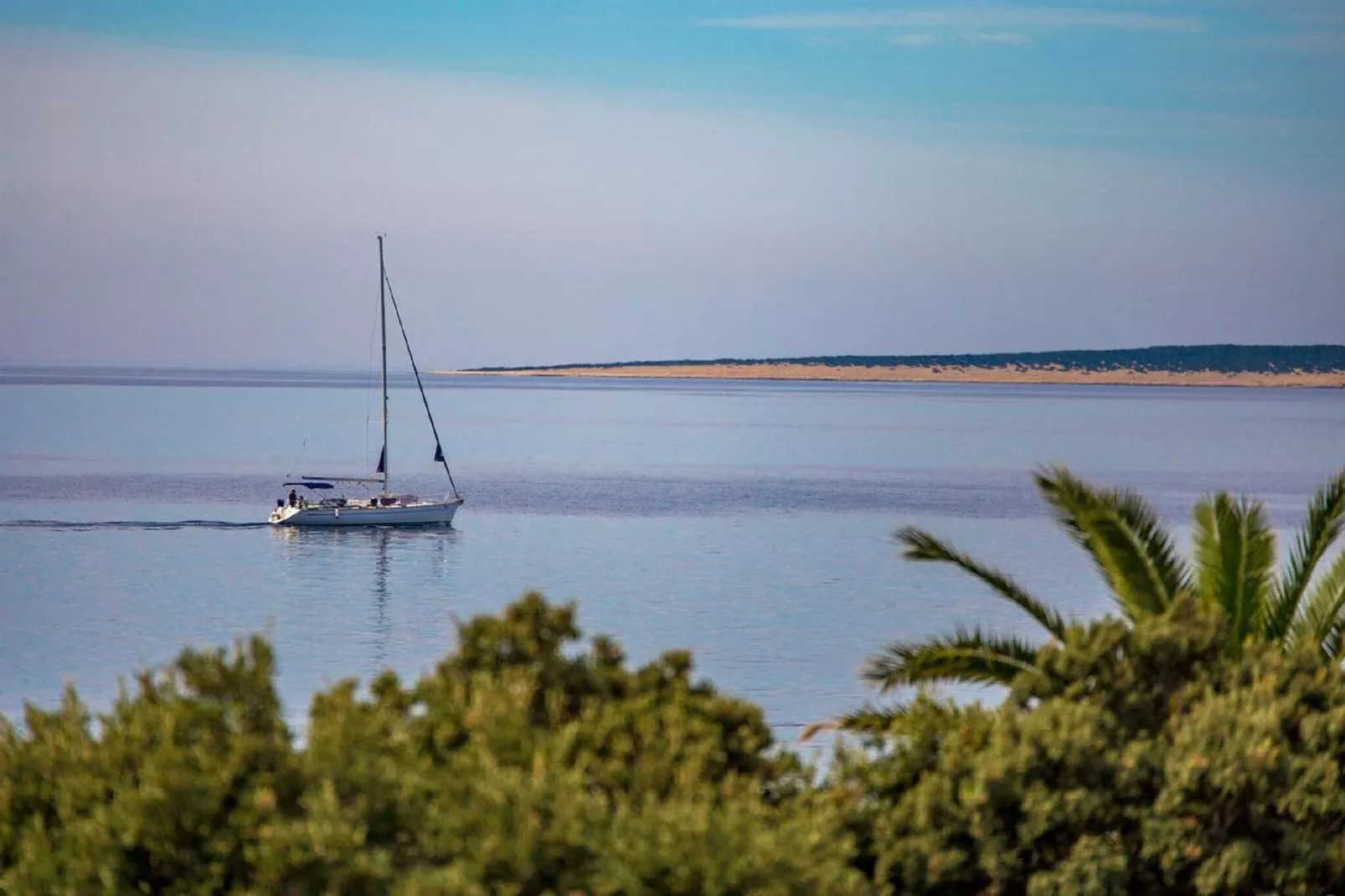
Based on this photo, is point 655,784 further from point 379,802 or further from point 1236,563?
point 1236,563

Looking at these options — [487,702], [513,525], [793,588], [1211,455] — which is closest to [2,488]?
[513,525]

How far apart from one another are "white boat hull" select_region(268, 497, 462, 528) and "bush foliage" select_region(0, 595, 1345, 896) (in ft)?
163

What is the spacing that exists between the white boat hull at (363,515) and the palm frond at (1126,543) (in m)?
47.3

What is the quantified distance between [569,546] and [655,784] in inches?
1961

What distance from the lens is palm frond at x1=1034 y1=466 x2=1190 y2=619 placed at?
12961 millimetres

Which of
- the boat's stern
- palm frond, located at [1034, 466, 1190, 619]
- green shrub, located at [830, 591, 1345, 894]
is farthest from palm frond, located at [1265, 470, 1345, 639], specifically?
the boat's stern

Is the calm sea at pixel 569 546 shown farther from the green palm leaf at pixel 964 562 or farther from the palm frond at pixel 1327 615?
the palm frond at pixel 1327 615

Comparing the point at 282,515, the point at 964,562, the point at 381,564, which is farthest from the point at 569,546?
the point at 964,562

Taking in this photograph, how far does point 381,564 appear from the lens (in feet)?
174

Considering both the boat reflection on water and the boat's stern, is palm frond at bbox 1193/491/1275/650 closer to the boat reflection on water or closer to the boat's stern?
the boat reflection on water

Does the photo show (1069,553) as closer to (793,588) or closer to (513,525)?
(793,588)

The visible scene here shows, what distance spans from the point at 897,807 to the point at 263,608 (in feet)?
118

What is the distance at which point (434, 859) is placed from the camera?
6.75 meters

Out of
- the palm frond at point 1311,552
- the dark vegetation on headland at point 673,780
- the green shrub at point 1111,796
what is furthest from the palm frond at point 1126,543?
the green shrub at point 1111,796
